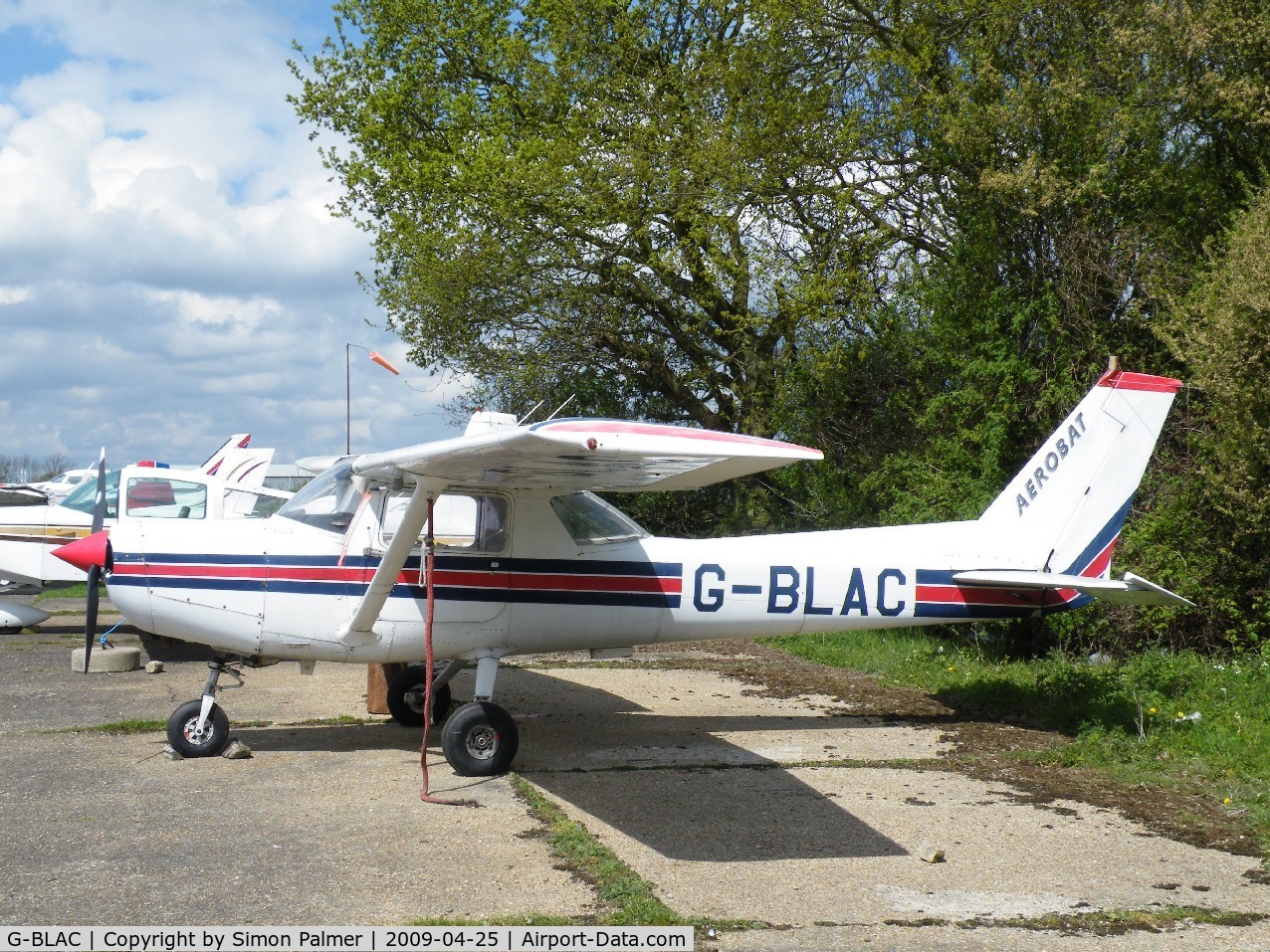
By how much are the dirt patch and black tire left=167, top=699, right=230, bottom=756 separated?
499 cm

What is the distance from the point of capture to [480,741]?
23.6 feet

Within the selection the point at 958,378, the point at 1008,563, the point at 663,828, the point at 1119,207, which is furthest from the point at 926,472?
the point at 663,828

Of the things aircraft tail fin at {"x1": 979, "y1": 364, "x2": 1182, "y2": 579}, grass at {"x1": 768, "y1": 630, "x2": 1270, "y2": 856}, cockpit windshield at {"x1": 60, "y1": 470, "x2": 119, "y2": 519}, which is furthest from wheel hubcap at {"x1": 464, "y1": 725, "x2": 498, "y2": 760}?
cockpit windshield at {"x1": 60, "y1": 470, "x2": 119, "y2": 519}

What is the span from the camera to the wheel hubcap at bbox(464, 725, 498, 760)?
716 cm

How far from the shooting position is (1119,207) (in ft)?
39.7

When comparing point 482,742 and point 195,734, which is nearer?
point 482,742

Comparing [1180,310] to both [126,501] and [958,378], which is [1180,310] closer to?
[958,378]

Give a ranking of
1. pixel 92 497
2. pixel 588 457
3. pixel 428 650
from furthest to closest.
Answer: pixel 92 497 → pixel 428 650 → pixel 588 457

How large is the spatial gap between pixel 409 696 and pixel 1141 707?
18.5 feet

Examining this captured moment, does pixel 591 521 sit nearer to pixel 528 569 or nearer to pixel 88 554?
pixel 528 569

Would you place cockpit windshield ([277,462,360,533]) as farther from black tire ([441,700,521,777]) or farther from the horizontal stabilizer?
the horizontal stabilizer

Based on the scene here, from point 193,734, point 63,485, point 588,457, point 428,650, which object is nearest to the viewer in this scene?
point 588,457
